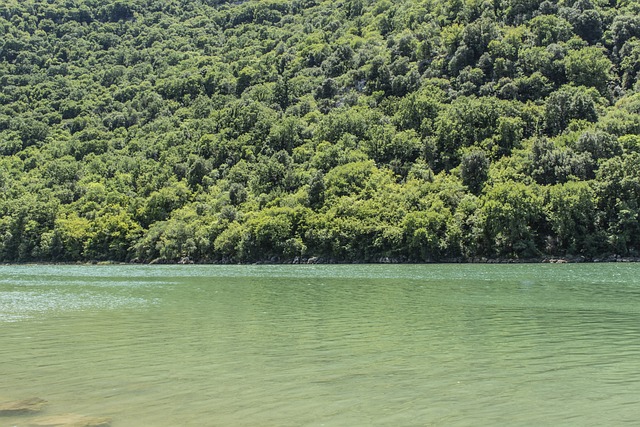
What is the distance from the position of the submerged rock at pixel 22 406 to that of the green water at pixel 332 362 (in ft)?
1.07

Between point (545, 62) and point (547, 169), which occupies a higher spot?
point (545, 62)

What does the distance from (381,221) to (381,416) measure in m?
102

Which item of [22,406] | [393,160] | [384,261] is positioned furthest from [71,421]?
[393,160]

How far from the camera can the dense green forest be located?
10262cm

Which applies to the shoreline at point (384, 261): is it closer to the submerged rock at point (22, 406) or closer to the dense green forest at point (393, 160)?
the dense green forest at point (393, 160)

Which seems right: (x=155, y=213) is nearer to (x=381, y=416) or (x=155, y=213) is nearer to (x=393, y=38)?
(x=393, y=38)

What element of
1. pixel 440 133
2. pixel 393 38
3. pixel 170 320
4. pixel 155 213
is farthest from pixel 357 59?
pixel 170 320

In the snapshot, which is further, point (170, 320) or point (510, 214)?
point (510, 214)

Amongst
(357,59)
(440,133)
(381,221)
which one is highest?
(357,59)

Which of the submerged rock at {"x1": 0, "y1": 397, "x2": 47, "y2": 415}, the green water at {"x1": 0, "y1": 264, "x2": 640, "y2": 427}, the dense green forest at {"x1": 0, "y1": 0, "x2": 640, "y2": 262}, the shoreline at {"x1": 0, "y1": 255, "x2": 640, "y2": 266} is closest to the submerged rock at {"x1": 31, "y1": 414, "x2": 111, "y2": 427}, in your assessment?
the green water at {"x1": 0, "y1": 264, "x2": 640, "y2": 427}

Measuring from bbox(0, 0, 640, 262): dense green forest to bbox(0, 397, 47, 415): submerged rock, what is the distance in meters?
91.4

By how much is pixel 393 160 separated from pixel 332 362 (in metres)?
125

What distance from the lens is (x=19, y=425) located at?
12.5 metres

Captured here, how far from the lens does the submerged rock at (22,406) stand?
44.8ft
